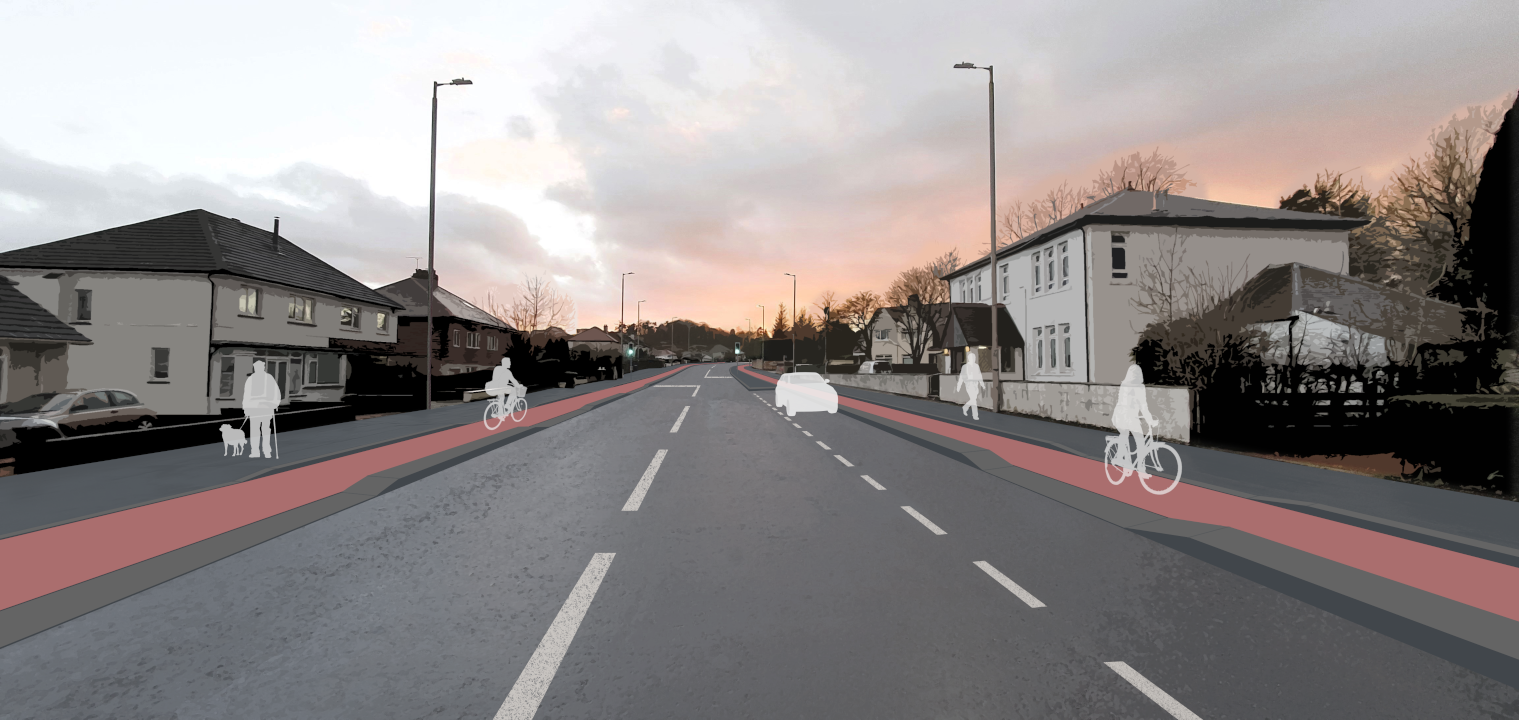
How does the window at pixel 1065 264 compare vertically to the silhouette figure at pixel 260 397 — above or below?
above

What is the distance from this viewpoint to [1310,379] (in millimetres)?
12414

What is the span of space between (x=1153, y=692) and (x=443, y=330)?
54946mm

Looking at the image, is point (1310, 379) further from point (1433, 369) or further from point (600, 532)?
point (600, 532)

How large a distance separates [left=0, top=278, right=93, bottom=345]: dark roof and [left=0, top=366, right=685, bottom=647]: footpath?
14.6 m

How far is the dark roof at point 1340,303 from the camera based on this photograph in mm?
17359

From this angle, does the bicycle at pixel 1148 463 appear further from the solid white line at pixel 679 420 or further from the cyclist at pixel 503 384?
the cyclist at pixel 503 384

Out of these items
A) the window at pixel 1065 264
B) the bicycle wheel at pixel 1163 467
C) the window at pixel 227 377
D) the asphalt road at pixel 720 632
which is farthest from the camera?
the window at pixel 1065 264

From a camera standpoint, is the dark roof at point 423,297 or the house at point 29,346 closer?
the house at point 29,346

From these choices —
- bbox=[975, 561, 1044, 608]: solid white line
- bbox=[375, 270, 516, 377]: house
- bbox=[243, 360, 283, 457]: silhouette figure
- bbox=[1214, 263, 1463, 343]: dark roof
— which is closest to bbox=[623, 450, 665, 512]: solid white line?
bbox=[975, 561, 1044, 608]: solid white line

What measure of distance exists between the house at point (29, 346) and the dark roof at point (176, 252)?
282cm

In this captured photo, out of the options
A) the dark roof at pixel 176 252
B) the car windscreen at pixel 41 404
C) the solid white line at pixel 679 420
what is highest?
the dark roof at pixel 176 252

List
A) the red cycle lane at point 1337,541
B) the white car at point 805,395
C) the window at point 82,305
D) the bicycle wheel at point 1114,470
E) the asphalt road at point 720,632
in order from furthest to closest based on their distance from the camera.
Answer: the window at point 82,305, the white car at point 805,395, the bicycle wheel at point 1114,470, the red cycle lane at point 1337,541, the asphalt road at point 720,632

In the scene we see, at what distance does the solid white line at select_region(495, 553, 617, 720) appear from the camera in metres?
3.50

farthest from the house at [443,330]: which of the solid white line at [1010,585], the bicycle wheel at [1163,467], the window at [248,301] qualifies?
the solid white line at [1010,585]
